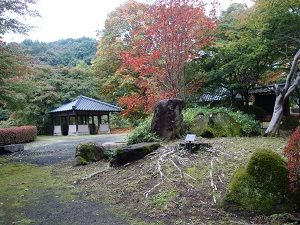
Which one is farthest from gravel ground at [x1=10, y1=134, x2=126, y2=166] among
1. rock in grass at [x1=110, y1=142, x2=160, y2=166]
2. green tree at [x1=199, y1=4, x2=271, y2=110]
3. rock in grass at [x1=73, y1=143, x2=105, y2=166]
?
green tree at [x1=199, y1=4, x2=271, y2=110]

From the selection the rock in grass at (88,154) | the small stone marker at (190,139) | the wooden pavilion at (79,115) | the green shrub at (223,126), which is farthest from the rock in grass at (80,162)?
the wooden pavilion at (79,115)

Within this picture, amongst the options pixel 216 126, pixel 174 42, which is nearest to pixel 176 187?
pixel 216 126

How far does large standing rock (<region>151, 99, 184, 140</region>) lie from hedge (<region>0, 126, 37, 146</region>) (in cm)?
1281

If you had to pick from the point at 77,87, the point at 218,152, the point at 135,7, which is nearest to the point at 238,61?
the point at 218,152

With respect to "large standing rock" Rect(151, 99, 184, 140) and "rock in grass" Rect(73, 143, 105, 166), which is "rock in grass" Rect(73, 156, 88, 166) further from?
"large standing rock" Rect(151, 99, 184, 140)

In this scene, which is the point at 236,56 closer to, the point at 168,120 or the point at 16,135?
the point at 168,120

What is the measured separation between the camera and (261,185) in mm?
4688

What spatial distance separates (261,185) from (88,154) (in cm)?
641

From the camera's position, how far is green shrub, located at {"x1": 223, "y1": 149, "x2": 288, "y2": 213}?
4539 millimetres

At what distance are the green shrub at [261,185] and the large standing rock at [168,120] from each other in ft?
16.7

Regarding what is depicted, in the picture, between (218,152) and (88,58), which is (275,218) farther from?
(88,58)

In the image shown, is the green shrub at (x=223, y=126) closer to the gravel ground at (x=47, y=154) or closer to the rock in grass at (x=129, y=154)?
the rock in grass at (x=129, y=154)

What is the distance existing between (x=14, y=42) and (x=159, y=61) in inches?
267

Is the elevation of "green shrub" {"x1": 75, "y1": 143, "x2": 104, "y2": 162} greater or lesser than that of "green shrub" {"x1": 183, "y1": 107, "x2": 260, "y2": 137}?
lesser
